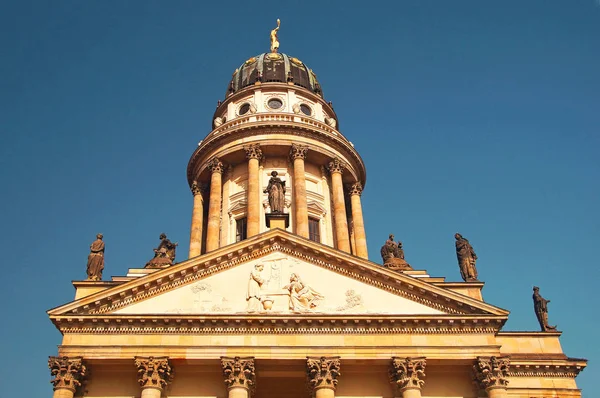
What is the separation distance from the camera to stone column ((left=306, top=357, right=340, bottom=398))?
71.3ft

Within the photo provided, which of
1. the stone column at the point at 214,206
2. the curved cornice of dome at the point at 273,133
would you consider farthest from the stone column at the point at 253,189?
the stone column at the point at 214,206

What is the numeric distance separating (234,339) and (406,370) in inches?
262

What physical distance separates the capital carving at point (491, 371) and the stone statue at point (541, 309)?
6.64 metres

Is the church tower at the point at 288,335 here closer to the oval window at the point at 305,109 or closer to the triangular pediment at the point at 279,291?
the triangular pediment at the point at 279,291

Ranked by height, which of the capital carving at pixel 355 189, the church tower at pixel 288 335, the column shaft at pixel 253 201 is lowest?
the church tower at pixel 288 335

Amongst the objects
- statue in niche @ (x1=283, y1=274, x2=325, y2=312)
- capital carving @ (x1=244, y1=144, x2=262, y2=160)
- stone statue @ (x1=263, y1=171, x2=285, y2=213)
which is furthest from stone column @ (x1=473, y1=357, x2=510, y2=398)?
capital carving @ (x1=244, y1=144, x2=262, y2=160)

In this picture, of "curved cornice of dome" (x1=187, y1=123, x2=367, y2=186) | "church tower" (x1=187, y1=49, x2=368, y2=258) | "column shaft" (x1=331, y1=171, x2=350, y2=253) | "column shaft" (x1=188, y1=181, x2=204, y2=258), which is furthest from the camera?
"curved cornice of dome" (x1=187, y1=123, x2=367, y2=186)

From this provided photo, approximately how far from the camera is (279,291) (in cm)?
2367

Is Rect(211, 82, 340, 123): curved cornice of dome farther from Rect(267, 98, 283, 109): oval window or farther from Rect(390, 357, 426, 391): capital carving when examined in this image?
Rect(390, 357, 426, 391): capital carving

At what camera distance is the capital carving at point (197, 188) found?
40.5 metres

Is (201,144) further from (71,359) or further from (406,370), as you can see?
(406,370)

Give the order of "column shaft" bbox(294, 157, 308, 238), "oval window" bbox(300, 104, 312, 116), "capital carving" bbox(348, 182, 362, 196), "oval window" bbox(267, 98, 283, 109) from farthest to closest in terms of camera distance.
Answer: "oval window" bbox(300, 104, 312, 116), "oval window" bbox(267, 98, 283, 109), "capital carving" bbox(348, 182, 362, 196), "column shaft" bbox(294, 157, 308, 238)

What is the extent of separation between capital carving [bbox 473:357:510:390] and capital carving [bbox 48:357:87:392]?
15.0 meters

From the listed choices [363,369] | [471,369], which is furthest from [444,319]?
[363,369]
